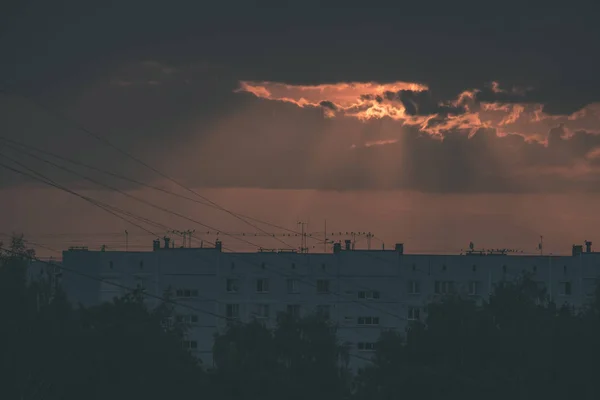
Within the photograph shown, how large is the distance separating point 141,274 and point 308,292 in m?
16.4

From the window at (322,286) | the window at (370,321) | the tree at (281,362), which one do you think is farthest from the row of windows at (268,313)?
the tree at (281,362)

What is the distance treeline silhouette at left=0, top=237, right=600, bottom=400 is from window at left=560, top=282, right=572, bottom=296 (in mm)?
47259

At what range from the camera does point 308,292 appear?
156 metres

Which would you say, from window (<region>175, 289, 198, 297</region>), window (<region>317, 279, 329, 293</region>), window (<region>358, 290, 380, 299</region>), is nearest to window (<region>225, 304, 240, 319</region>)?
window (<region>175, 289, 198, 297</region>)

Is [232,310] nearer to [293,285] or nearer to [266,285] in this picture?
[266,285]

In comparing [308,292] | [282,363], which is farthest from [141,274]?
[282,363]

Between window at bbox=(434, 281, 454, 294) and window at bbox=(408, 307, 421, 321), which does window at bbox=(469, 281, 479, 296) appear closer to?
window at bbox=(434, 281, 454, 294)

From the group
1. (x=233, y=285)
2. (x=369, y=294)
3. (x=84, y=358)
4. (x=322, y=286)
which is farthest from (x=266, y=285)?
(x=84, y=358)

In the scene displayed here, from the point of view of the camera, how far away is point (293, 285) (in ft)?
511

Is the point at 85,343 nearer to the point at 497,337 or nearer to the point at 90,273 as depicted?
the point at 497,337

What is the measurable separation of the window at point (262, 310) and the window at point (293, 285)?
2.72m

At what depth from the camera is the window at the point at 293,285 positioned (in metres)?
156

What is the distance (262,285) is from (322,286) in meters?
5.48

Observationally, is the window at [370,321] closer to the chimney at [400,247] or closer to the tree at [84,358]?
the chimney at [400,247]
